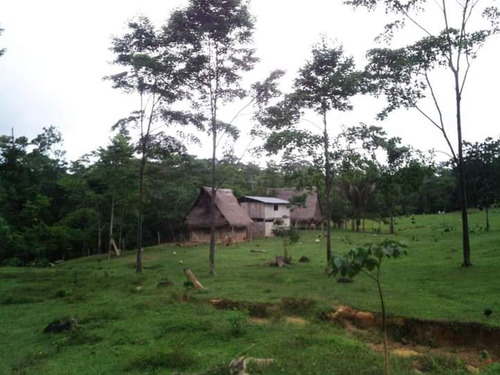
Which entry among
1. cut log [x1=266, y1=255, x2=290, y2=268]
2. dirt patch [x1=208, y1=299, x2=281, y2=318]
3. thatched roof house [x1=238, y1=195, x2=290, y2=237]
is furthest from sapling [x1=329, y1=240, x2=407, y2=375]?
thatched roof house [x1=238, y1=195, x2=290, y2=237]

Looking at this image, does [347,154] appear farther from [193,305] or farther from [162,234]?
[162,234]

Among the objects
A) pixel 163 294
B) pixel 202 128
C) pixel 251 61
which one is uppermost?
pixel 251 61

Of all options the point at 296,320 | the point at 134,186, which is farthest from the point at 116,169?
the point at 296,320

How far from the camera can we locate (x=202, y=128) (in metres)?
18.7

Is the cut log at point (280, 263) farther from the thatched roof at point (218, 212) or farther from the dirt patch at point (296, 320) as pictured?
the thatched roof at point (218, 212)

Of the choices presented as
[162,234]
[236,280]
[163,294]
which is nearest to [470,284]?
[236,280]

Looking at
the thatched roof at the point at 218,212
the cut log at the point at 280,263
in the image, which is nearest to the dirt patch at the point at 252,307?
the cut log at the point at 280,263

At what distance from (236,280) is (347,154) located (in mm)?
6361

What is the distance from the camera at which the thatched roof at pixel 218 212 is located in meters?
35.5

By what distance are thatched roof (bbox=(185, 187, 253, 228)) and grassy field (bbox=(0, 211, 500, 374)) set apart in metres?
17.4

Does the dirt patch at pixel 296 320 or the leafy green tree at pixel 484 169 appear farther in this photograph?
the leafy green tree at pixel 484 169

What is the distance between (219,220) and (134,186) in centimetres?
967

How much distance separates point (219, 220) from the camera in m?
35.5

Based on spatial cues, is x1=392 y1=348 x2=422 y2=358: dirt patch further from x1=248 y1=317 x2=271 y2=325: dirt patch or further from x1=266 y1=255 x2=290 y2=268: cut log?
x1=266 y1=255 x2=290 y2=268: cut log
